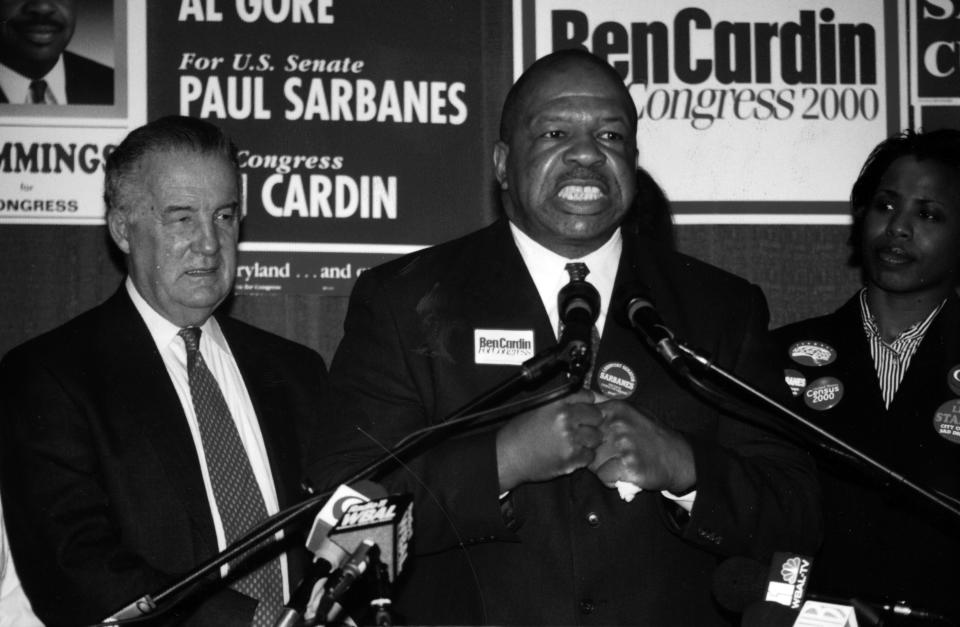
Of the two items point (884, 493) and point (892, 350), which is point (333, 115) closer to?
point (892, 350)

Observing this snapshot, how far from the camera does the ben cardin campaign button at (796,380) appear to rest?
145 inches

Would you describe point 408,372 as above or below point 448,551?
above

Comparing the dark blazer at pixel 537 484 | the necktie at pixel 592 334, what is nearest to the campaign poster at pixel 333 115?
the dark blazer at pixel 537 484

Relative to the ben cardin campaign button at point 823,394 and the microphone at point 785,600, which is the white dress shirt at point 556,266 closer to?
the microphone at point 785,600

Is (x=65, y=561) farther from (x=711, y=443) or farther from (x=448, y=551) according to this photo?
(x=711, y=443)

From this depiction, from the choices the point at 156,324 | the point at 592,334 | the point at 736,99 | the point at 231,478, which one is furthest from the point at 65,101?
the point at 592,334

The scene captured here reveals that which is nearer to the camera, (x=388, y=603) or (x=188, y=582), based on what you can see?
(x=388, y=603)

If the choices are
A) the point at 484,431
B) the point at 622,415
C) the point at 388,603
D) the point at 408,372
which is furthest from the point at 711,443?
the point at 388,603

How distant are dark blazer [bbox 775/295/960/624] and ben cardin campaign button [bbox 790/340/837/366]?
2cm

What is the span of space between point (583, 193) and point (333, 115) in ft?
6.63

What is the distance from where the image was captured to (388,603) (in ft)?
5.78

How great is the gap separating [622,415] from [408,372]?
1.69ft

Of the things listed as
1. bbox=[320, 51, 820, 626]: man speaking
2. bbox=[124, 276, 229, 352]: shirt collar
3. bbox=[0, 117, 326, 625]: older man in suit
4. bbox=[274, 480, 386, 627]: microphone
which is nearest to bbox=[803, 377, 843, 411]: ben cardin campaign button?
bbox=[320, 51, 820, 626]: man speaking

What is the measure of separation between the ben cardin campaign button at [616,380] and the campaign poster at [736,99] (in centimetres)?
213
